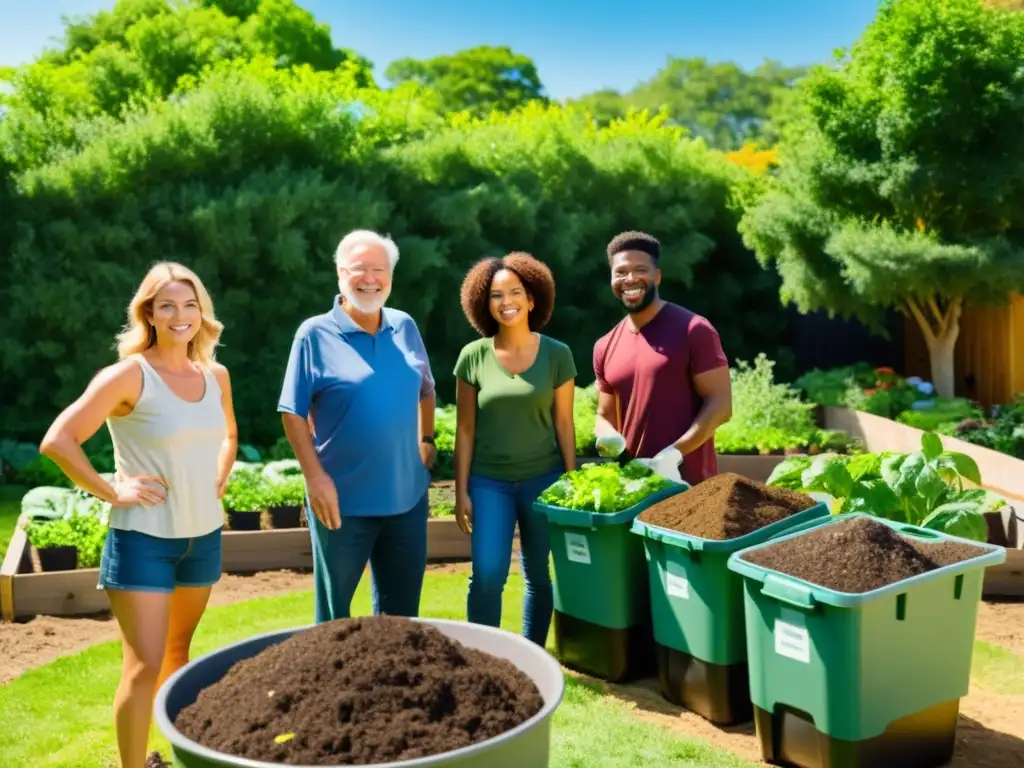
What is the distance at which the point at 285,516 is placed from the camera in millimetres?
7426

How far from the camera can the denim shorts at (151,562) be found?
10.5 ft

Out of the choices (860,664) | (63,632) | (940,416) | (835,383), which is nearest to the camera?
(860,664)

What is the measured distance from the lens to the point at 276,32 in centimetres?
3291

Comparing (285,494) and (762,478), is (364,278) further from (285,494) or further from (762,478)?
(762,478)

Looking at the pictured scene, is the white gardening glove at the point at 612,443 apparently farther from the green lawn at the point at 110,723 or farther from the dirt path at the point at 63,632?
the dirt path at the point at 63,632

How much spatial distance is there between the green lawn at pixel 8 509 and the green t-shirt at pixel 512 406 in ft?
14.5

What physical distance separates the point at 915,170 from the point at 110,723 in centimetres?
906

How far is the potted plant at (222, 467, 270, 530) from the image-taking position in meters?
7.34

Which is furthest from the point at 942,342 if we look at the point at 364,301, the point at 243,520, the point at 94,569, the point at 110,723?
the point at 110,723

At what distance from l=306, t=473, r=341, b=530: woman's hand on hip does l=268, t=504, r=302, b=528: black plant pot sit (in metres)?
3.78

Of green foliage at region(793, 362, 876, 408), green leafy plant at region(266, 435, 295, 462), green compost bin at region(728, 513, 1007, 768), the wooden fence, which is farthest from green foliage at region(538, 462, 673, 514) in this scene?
the wooden fence

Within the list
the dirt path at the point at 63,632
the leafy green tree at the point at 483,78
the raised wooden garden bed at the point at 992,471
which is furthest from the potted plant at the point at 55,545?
the leafy green tree at the point at 483,78

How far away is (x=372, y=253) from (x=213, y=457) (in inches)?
36.8

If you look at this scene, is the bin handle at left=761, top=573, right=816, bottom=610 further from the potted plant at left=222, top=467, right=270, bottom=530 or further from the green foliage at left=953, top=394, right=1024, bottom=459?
the green foliage at left=953, top=394, right=1024, bottom=459
